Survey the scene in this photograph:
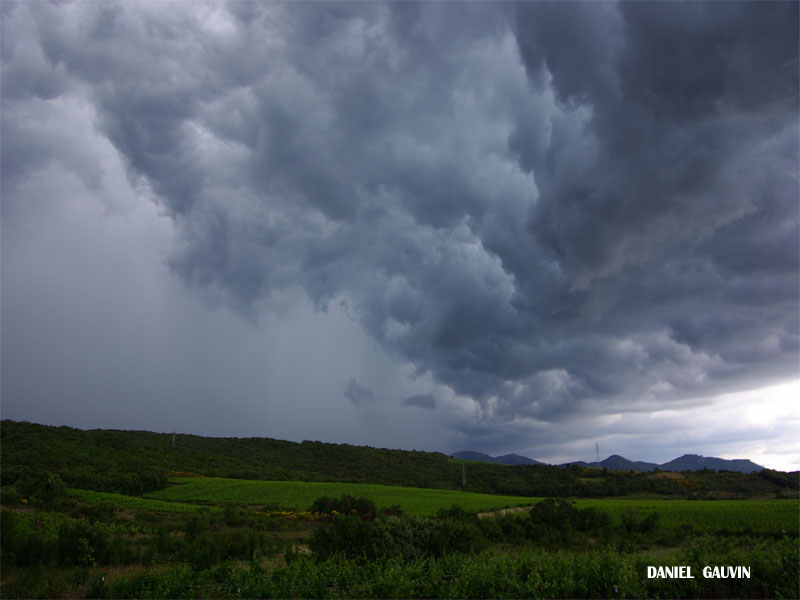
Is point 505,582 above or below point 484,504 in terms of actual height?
above

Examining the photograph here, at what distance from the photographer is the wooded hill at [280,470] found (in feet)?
247

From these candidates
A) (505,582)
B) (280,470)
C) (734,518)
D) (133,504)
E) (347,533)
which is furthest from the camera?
(280,470)

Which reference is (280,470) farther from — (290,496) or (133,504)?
(133,504)

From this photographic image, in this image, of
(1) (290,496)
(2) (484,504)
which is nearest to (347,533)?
(2) (484,504)

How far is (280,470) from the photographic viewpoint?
381 ft

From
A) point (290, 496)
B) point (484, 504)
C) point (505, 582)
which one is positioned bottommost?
point (290, 496)

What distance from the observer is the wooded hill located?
75.2 metres

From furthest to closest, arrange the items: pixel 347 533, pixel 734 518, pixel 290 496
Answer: pixel 290 496 → pixel 734 518 → pixel 347 533

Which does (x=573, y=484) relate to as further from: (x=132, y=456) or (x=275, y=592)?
(x=275, y=592)

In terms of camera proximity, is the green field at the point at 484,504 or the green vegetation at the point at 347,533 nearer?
the green vegetation at the point at 347,533

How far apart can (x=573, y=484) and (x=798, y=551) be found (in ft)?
309

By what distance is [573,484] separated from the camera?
10019 centimetres

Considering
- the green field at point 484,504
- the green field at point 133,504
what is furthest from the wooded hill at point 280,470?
the green field at point 133,504

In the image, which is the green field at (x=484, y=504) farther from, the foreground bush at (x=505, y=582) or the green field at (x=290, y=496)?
the foreground bush at (x=505, y=582)
